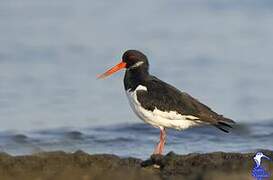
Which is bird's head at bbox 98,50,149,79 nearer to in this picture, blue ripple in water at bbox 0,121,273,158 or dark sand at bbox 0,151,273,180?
blue ripple in water at bbox 0,121,273,158

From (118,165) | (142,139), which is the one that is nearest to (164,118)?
(118,165)

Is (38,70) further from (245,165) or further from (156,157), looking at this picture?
(245,165)

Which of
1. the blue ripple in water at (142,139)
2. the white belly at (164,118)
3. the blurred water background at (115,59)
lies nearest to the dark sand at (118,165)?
the white belly at (164,118)

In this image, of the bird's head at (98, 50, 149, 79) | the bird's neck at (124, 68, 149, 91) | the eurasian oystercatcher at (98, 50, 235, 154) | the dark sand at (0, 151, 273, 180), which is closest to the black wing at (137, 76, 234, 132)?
the eurasian oystercatcher at (98, 50, 235, 154)

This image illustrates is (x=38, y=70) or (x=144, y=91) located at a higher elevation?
(x=38, y=70)

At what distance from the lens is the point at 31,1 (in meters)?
20.8

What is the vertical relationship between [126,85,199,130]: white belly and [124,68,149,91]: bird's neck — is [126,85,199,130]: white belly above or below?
below

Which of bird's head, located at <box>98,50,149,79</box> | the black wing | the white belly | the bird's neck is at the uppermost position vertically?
bird's head, located at <box>98,50,149,79</box>

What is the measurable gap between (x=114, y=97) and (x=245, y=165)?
21.1 ft

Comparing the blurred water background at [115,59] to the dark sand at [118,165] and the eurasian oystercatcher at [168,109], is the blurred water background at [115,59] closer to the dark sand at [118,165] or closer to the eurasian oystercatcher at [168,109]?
the eurasian oystercatcher at [168,109]

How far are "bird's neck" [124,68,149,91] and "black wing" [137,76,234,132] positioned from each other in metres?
0.28

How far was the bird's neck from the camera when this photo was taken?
1173 cm

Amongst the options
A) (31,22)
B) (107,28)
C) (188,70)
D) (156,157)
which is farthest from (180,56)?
(156,157)

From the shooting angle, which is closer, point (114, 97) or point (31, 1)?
point (114, 97)
